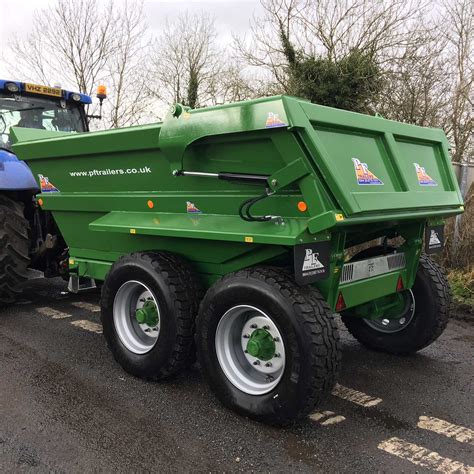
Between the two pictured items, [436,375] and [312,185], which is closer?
[312,185]

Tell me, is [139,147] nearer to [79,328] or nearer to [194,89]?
[79,328]

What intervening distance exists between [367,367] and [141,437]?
1.85 meters

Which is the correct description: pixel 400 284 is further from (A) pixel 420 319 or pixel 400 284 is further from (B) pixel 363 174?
(B) pixel 363 174

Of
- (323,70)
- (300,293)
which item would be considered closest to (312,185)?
(300,293)

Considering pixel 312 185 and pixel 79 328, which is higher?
pixel 312 185

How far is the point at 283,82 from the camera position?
12.6 meters

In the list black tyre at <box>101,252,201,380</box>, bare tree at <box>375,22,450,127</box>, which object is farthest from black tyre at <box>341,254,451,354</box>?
bare tree at <box>375,22,450,127</box>

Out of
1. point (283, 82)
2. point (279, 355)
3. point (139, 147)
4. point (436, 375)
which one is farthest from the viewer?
point (283, 82)

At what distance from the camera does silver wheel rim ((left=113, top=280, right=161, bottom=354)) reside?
3529mm

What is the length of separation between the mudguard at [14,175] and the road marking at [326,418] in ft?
11.2

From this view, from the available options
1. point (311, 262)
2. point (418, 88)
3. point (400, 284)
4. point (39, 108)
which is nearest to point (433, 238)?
point (400, 284)

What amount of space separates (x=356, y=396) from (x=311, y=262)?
45.5 inches

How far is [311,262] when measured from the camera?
8.61ft

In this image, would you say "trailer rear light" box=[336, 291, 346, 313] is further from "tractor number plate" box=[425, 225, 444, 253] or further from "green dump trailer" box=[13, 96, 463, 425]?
"tractor number plate" box=[425, 225, 444, 253]
